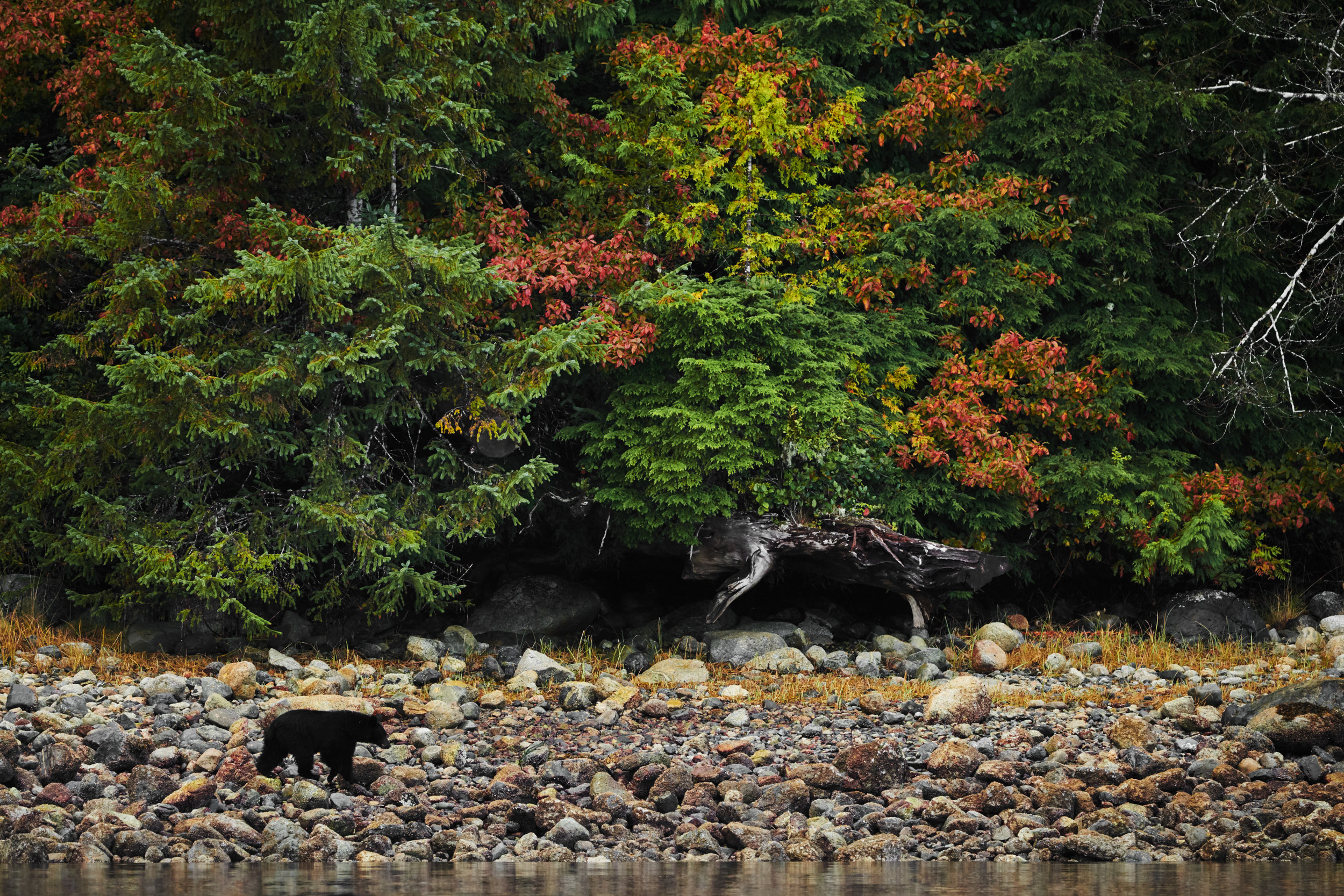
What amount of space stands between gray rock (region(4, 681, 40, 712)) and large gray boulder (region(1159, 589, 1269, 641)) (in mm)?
10385

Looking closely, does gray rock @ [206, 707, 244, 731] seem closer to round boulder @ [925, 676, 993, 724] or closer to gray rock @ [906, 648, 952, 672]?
round boulder @ [925, 676, 993, 724]

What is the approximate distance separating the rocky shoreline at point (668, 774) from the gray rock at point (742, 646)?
1.40 m

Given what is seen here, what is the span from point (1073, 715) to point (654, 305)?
5.12m

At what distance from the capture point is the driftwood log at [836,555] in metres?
11.5

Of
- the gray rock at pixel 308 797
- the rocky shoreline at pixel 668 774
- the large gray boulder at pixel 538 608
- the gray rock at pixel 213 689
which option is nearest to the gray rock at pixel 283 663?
the rocky shoreline at pixel 668 774

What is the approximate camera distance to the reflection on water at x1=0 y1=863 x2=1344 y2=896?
133 inches

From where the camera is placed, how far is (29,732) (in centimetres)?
688

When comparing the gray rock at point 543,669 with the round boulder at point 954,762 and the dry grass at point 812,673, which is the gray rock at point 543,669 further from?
the round boulder at point 954,762

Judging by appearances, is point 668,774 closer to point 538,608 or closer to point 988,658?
point 988,658

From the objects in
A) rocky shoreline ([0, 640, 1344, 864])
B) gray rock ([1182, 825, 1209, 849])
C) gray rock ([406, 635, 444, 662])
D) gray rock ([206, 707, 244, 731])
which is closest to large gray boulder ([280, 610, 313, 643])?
gray rock ([406, 635, 444, 662])

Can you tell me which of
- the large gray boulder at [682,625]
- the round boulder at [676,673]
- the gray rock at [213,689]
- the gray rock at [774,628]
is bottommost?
the large gray boulder at [682,625]

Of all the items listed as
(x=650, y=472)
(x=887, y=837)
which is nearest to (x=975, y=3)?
(x=650, y=472)

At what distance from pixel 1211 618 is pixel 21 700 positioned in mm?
11135

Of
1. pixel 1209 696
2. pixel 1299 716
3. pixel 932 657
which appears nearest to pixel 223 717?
pixel 932 657
